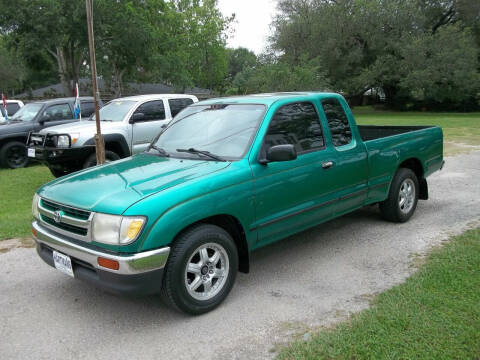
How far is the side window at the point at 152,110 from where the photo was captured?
972cm

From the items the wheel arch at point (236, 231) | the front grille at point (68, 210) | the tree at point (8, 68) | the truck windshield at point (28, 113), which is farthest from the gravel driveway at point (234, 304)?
the tree at point (8, 68)

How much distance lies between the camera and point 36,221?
3975mm

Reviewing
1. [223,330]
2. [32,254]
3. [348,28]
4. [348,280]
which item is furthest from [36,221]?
[348,28]

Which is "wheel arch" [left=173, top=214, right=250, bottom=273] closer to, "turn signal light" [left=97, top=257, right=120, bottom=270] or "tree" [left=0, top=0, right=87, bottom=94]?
"turn signal light" [left=97, top=257, right=120, bottom=270]

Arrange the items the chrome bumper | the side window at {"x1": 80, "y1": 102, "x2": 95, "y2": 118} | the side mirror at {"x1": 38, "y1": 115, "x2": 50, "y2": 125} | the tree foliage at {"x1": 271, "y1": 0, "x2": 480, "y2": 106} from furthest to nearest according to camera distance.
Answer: the tree foliage at {"x1": 271, "y1": 0, "x2": 480, "y2": 106} < the side window at {"x1": 80, "y1": 102, "x2": 95, "y2": 118} < the side mirror at {"x1": 38, "y1": 115, "x2": 50, "y2": 125} < the chrome bumper

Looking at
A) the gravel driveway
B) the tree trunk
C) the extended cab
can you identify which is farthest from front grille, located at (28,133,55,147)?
the tree trunk

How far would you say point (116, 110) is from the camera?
988 cm

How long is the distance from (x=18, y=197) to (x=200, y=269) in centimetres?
607

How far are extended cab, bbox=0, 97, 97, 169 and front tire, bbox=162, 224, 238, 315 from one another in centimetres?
950

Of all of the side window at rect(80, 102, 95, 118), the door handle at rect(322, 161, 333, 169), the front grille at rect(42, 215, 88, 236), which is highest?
the side window at rect(80, 102, 95, 118)

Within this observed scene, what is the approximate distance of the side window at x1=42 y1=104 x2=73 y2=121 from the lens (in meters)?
11.7

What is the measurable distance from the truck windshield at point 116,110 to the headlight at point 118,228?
669cm

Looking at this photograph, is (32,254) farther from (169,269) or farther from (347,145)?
(347,145)

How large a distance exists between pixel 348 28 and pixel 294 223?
112 ft
